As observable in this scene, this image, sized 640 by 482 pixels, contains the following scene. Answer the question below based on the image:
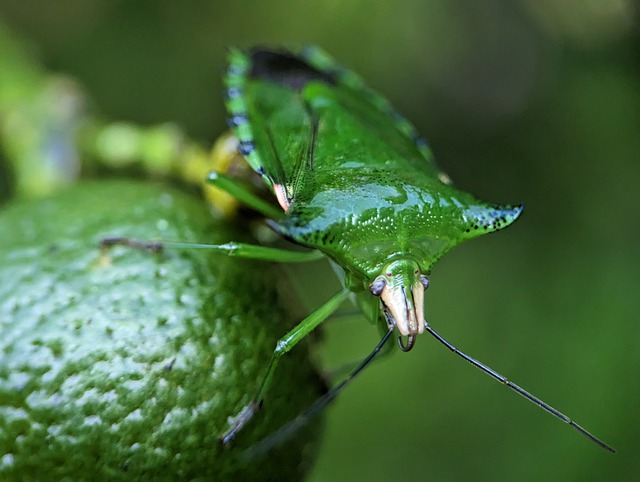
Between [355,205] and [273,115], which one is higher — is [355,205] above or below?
below

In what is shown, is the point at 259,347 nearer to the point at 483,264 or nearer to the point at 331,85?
the point at 331,85

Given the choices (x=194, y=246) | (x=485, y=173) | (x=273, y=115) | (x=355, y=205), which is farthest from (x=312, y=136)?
(x=485, y=173)

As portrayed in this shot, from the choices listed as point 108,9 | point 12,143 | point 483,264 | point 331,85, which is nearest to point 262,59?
point 331,85

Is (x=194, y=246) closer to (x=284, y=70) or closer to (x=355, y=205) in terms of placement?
(x=355, y=205)

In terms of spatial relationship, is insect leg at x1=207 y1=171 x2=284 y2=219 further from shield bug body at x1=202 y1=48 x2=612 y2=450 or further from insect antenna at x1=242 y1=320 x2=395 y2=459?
insect antenna at x1=242 y1=320 x2=395 y2=459

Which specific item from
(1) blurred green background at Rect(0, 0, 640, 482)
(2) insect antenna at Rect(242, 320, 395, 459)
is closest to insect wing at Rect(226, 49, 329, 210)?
(2) insect antenna at Rect(242, 320, 395, 459)

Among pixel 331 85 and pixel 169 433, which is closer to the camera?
pixel 169 433

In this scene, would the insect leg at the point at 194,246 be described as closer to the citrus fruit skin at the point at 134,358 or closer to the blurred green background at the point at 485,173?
the citrus fruit skin at the point at 134,358

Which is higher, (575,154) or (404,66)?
(404,66)
